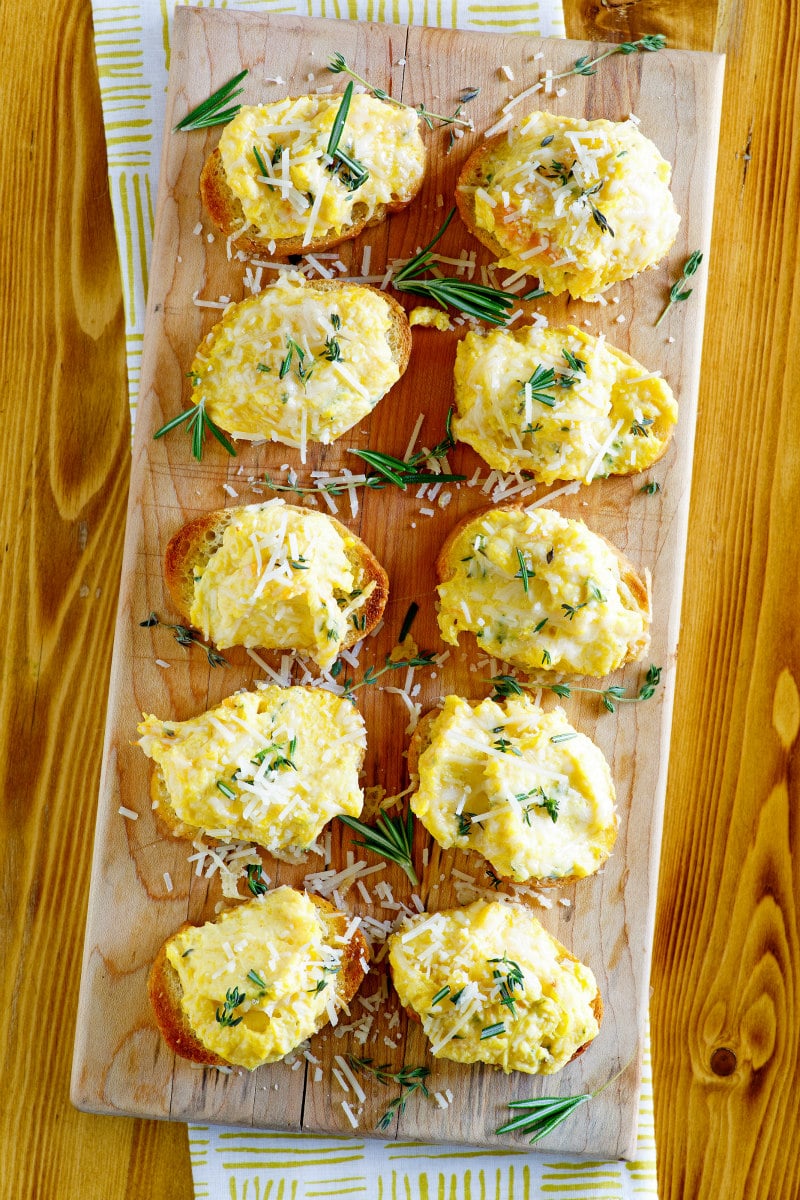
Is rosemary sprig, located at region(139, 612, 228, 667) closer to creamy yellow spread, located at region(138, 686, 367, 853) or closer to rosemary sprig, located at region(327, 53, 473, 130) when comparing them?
creamy yellow spread, located at region(138, 686, 367, 853)

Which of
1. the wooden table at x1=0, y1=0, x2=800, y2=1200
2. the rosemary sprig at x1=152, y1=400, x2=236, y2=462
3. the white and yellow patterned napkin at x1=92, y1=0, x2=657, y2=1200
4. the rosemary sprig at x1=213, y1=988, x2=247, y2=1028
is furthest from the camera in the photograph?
the wooden table at x1=0, y1=0, x2=800, y2=1200

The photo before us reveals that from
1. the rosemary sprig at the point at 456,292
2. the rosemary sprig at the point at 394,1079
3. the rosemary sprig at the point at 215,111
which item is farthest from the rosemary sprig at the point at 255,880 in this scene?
the rosemary sprig at the point at 215,111

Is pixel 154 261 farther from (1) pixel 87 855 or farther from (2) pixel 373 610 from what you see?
(1) pixel 87 855

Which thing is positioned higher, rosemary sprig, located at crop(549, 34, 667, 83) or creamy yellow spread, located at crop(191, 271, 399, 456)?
rosemary sprig, located at crop(549, 34, 667, 83)

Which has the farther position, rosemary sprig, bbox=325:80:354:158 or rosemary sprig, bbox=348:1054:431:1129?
rosemary sprig, bbox=348:1054:431:1129

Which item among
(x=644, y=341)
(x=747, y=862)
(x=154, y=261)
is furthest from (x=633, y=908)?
(x=154, y=261)

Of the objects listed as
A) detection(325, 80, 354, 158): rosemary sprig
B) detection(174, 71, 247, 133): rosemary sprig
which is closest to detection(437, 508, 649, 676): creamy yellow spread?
detection(325, 80, 354, 158): rosemary sprig

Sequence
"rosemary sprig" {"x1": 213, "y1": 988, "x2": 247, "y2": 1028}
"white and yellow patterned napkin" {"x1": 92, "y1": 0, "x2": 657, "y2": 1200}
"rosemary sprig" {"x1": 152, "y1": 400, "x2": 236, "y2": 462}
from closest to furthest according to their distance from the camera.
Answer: "rosemary sprig" {"x1": 213, "y1": 988, "x2": 247, "y2": 1028} → "rosemary sprig" {"x1": 152, "y1": 400, "x2": 236, "y2": 462} → "white and yellow patterned napkin" {"x1": 92, "y1": 0, "x2": 657, "y2": 1200}
